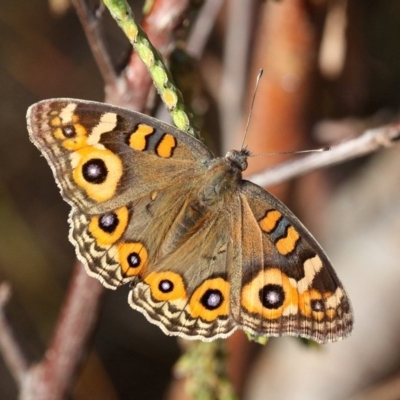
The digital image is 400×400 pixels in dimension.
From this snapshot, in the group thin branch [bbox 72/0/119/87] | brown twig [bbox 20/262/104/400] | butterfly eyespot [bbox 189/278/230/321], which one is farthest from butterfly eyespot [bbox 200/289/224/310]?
thin branch [bbox 72/0/119/87]

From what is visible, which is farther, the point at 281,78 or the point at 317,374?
the point at 317,374

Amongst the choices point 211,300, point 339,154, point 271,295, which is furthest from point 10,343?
Result: point 339,154

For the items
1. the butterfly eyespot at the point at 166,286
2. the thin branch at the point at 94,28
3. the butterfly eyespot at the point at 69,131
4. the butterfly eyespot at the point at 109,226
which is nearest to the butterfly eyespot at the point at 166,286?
the butterfly eyespot at the point at 166,286

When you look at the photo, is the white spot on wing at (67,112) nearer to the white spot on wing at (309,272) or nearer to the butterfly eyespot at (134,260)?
the butterfly eyespot at (134,260)

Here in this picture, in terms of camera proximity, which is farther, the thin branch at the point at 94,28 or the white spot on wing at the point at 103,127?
the white spot on wing at the point at 103,127

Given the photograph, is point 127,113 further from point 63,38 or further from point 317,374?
point 63,38

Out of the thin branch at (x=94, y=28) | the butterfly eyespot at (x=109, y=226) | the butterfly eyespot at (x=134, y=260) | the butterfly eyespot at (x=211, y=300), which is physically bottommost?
the butterfly eyespot at (x=211, y=300)

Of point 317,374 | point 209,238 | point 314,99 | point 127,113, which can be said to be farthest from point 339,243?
point 127,113

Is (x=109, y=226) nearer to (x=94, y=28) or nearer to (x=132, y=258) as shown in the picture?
(x=132, y=258)
